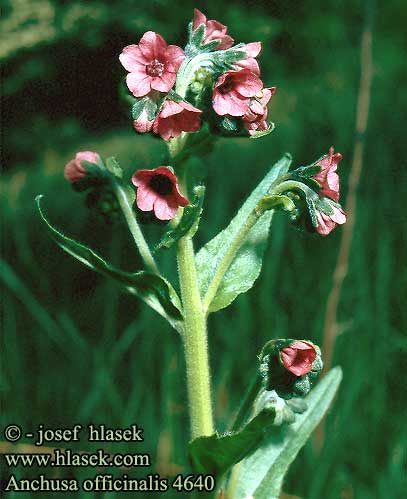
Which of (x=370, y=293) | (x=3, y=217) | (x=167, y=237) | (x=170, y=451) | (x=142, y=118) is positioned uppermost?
(x=142, y=118)

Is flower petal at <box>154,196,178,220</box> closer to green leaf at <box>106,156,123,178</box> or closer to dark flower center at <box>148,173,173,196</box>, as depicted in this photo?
dark flower center at <box>148,173,173,196</box>

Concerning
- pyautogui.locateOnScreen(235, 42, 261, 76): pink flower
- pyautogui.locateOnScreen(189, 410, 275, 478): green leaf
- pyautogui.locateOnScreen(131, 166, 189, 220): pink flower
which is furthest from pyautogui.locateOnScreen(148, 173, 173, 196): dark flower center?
pyautogui.locateOnScreen(189, 410, 275, 478): green leaf

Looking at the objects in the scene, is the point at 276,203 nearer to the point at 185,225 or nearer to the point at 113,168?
the point at 185,225

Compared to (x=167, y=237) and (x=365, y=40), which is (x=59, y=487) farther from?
(x=365, y=40)

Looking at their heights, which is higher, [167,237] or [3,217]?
[167,237]

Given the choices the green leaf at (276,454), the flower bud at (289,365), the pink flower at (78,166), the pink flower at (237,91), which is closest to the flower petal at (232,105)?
the pink flower at (237,91)

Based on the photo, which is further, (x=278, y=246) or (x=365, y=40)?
(x=278, y=246)

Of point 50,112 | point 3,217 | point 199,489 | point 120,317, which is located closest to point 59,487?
point 199,489
